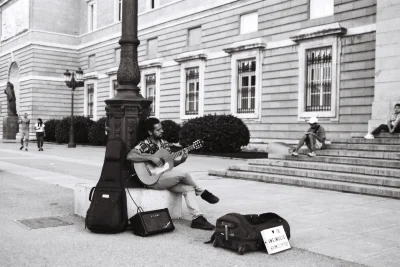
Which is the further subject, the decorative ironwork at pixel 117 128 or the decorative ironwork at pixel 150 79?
the decorative ironwork at pixel 150 79

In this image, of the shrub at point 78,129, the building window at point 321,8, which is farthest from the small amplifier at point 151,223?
the shrub at point 78,129

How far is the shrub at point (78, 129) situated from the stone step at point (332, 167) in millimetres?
20854

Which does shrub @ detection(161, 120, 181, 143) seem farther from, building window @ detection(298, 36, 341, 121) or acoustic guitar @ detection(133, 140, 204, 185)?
acoustic guitar @ detection(133, 140, 204, 185)

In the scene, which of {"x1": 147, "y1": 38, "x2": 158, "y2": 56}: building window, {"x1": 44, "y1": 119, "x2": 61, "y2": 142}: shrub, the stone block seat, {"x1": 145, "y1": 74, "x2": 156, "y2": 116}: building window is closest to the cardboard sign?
the stone block seat

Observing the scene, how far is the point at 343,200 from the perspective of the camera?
8.58 m

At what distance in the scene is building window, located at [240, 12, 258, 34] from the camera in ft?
75.5

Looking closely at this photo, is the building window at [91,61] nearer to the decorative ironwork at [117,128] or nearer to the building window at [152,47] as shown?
the building window at [152,47]

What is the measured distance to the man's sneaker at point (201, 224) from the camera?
5.97m

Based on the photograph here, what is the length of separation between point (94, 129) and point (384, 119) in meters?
19.9

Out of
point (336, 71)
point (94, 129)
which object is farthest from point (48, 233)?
point (94, 129)

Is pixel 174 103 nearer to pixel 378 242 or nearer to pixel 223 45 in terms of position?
pixel 223 45

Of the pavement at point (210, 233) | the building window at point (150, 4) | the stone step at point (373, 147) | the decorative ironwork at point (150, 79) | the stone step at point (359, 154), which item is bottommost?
the pavement at point (210, 233)

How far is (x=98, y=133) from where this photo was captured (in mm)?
29688

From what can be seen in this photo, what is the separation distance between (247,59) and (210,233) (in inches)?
712
